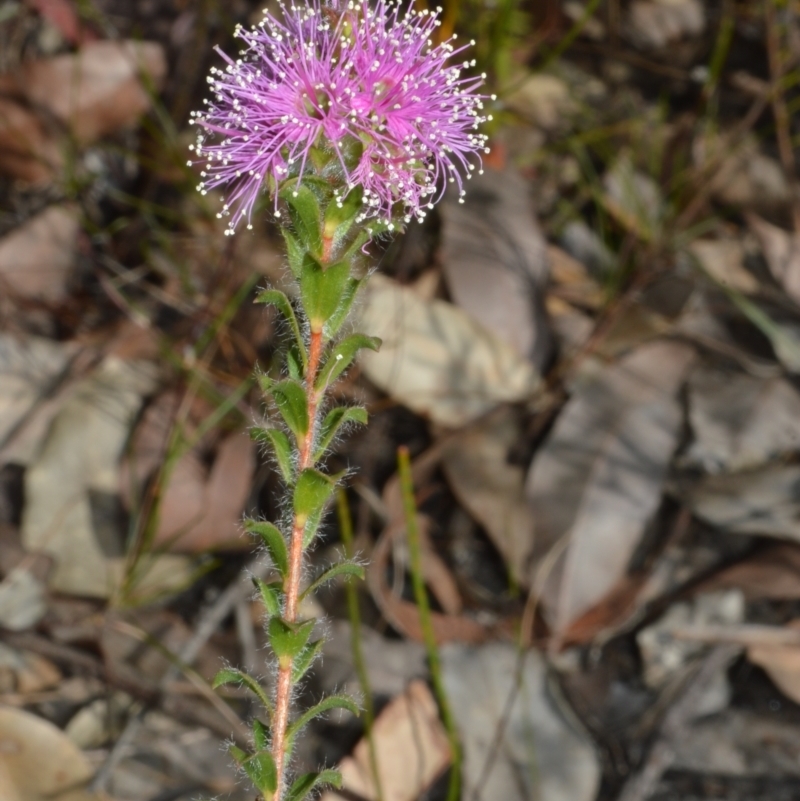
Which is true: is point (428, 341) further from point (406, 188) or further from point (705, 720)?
point (406, 188)

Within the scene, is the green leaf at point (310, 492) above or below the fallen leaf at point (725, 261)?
below

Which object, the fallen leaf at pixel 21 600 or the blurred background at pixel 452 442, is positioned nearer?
the blurred background at pixel 452 442

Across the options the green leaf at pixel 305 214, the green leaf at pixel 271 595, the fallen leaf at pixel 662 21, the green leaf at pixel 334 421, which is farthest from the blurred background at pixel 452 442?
the green leaf at pixel 305 214

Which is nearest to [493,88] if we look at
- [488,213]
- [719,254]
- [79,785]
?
[488,213]

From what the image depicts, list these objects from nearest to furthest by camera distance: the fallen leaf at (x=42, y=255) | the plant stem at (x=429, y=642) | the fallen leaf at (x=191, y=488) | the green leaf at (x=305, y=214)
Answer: the green leaf at (x=305, y=214)
the plant stem at (x=429, y=642)
the fallen leaf at (x=191, y=488)
the fallen leaf at (x=42, y=255)

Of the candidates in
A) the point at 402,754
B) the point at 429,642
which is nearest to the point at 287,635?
the point at 429,642

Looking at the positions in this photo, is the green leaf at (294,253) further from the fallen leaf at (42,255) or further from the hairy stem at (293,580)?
the fallen leaf at (42,255)
